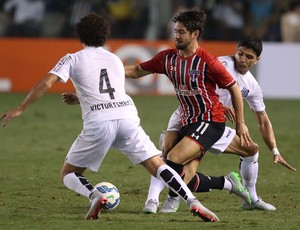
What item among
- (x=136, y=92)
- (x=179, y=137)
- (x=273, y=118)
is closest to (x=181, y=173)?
(x=179, y=137)

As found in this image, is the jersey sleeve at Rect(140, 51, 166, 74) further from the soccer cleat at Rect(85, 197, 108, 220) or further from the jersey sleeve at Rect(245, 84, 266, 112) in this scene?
the soccer cleat at Rect(85, 197, 108, 220)

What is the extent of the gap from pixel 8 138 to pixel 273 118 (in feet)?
18.6

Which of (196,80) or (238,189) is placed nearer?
(196,80)

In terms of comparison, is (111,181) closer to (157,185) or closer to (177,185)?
(157,185)

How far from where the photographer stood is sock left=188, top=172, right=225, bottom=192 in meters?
9.83

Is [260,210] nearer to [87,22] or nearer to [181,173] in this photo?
[181,173]

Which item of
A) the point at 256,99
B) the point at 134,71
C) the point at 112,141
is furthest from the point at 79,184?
the point at 256,99

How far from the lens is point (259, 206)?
9898 mm

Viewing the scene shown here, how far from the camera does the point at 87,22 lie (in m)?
8.84

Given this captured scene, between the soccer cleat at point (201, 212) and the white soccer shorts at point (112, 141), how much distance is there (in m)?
0.63

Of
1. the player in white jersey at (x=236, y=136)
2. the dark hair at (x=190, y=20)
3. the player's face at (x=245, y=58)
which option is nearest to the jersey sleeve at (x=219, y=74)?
the dark hair at (x=190, y=20)

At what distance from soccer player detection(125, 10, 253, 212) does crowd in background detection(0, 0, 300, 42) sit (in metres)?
14.5

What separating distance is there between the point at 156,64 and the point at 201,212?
5.97ft

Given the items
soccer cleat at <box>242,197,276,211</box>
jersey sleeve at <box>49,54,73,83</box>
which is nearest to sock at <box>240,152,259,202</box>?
soccer cleat at <box>242,197,276,211</box>
